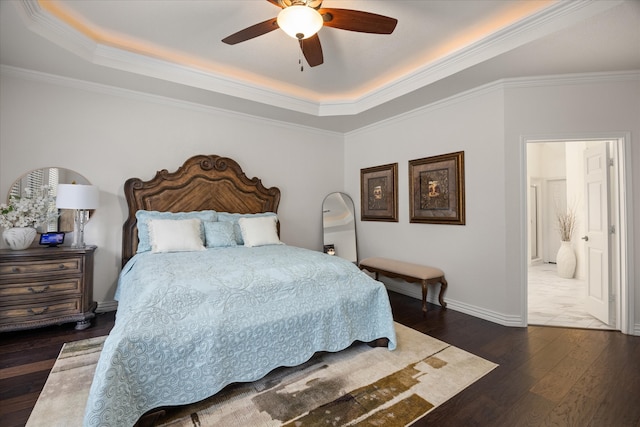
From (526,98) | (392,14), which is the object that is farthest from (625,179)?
(392,14)

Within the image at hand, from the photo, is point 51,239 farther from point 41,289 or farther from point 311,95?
point 311,95

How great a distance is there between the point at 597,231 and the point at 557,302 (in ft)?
3.90

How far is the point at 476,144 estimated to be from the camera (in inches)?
131

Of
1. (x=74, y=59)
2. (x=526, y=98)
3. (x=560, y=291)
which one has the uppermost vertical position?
(x=74, y=59)

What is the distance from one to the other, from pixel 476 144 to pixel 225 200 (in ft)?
10.8

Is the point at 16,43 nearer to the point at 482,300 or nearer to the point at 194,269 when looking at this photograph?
the point at 194,269

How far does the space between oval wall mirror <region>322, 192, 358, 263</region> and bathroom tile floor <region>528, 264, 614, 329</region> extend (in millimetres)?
2564

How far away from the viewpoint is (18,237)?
107 inches

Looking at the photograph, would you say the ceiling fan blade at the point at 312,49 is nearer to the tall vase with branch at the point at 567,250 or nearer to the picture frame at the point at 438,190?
the picture frame at the point at 438,190

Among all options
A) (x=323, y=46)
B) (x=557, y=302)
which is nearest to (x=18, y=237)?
(x=323, y=46)

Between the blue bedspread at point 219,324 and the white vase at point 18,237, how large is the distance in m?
1.26

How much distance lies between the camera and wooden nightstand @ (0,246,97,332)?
2.58 metres

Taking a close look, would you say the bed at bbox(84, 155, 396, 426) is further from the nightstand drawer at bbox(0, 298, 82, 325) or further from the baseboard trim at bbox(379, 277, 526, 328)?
the baseboard trim at bbox(379, 277, 526, 328)

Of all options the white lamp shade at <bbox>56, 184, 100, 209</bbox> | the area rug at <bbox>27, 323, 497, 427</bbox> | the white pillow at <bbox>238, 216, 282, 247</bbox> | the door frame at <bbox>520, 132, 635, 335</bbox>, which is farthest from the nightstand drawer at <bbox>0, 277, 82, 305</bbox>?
the door frame at <bbox>520, 132, 635, 335</bbox>
